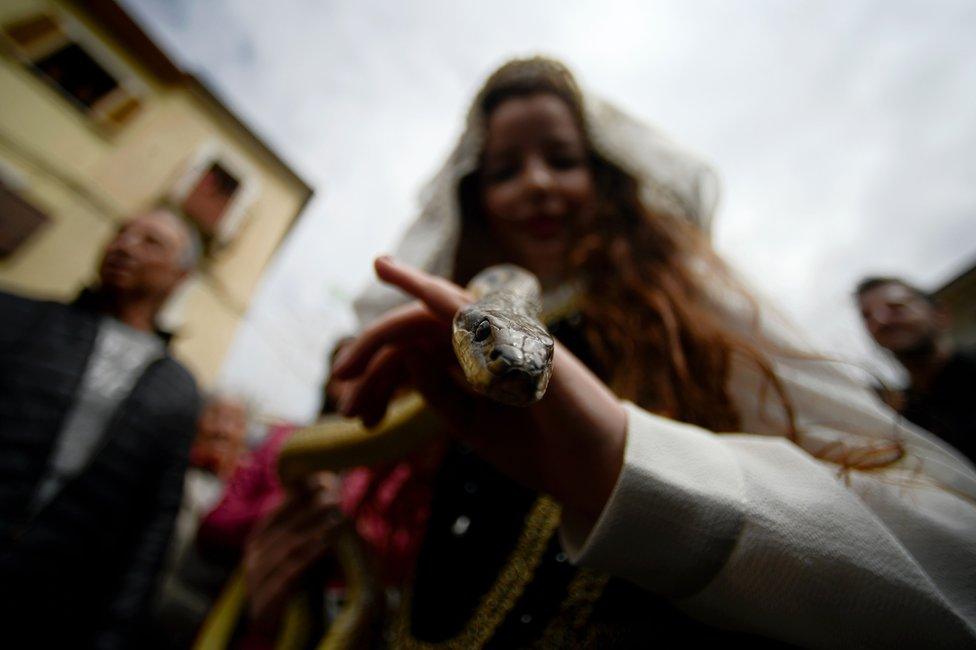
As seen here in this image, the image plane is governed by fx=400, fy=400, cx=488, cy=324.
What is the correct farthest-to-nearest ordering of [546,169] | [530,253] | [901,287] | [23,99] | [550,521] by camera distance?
[23,99] → [901,287] → [530,253] → [546,169] → [550,521]

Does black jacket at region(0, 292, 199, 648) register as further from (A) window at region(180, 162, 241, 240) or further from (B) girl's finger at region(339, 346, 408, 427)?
(A) window at region(180, 162, 241, 240)

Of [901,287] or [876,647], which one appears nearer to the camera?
[876,647]

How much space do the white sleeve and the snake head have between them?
241 millimetres

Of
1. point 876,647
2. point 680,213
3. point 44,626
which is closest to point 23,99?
point 44,626

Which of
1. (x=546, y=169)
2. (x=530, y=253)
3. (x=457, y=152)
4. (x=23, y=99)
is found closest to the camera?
(x=546, y=169)

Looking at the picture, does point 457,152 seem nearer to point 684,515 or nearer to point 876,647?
point 684,515

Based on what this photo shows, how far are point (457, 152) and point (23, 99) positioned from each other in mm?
6067

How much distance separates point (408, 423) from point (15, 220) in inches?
293

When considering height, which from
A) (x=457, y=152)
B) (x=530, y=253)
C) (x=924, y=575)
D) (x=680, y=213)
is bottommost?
(x=924, y=575)

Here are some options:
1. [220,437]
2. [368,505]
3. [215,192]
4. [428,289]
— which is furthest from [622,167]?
[215,192]

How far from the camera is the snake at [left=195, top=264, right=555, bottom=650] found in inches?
28.5

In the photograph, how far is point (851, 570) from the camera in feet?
2.20

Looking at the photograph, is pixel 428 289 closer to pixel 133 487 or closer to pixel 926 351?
pixel 133 487

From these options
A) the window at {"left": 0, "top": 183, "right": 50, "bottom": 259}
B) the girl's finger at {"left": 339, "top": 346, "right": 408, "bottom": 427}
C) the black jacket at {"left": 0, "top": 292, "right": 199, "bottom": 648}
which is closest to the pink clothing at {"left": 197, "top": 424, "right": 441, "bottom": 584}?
the black jacket at {"left": 0, "top": 292, "right": 199, "bottom": 648}
